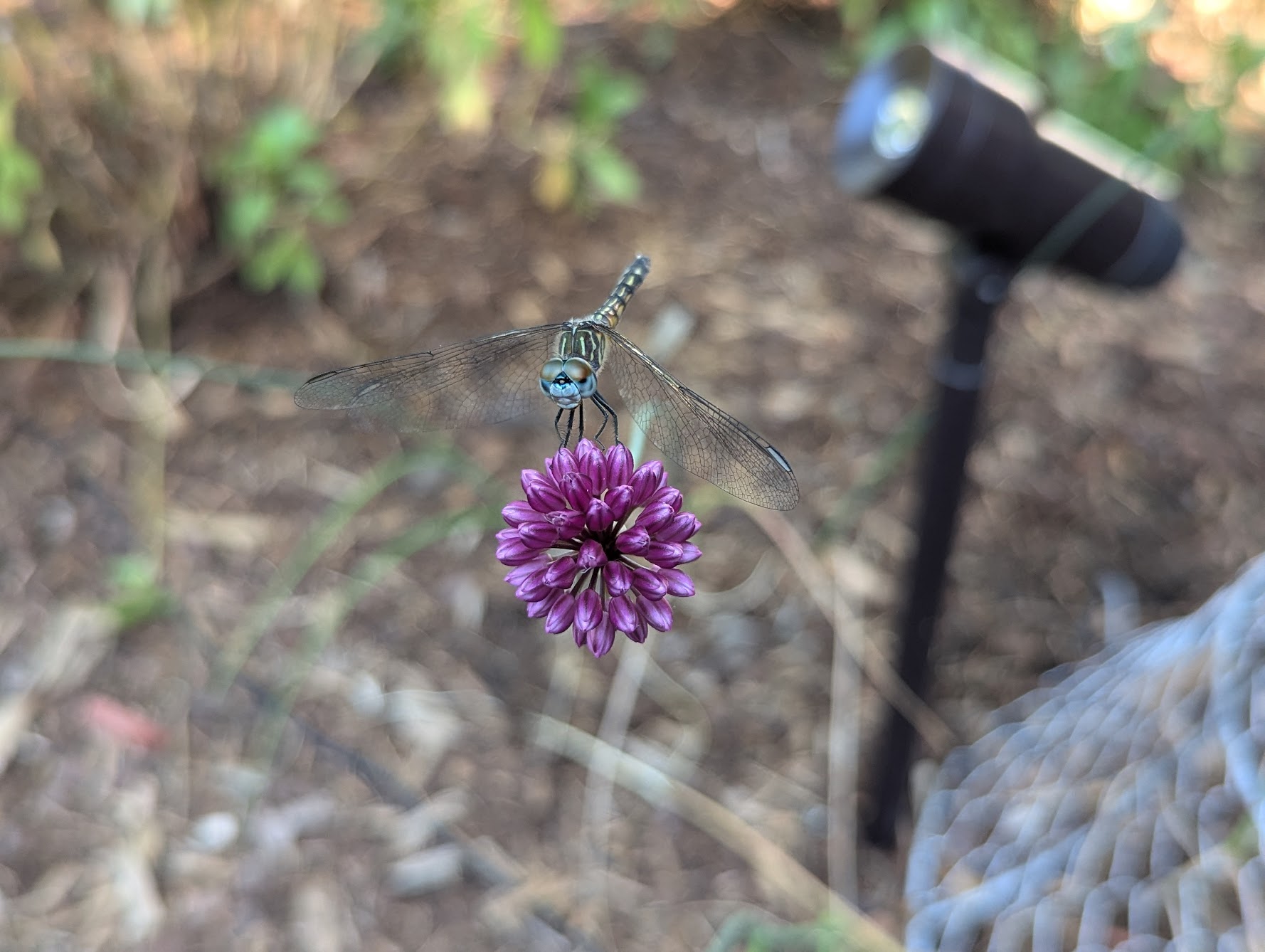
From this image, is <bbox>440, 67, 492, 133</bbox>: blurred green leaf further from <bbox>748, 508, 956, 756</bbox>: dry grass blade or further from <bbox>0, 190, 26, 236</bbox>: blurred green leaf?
<bbox>748, 508, 956, 756</bbox>: dry grass blade

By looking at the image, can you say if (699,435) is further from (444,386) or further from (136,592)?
(136,592)

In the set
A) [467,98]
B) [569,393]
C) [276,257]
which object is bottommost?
[569,393]

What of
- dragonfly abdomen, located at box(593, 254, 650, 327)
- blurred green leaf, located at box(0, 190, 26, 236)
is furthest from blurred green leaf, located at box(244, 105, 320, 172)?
dragonfly abdomen, located at box(593, 254, 650, 327)

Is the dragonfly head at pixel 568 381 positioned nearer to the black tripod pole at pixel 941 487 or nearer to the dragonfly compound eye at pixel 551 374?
the dragonfly compound eye at pixel 551 374

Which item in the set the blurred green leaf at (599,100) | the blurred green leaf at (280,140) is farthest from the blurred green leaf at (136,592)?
the blurred green leaf at (599,100)

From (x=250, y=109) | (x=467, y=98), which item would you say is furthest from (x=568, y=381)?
(x=250, y=109)

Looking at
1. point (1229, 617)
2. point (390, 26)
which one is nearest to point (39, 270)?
point (390, 26)
